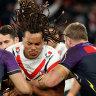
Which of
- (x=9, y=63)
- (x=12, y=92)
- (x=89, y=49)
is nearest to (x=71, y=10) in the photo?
(x=89, y=49)

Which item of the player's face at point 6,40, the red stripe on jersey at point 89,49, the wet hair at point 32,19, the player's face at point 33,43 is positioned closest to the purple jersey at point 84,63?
the red stripe on jersey at point 89,49

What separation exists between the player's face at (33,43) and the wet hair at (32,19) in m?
0.07

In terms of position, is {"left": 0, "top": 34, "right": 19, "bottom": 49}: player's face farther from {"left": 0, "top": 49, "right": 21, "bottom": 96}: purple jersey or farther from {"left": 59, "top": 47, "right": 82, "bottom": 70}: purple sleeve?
{"left": 0, "top": 49, "right": 21, "bottom": 96}: purple jersey

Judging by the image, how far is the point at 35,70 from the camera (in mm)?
4668

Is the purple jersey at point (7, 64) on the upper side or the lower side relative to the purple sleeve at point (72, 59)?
upper

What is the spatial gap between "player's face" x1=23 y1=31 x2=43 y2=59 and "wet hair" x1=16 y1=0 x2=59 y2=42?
74 millimetres

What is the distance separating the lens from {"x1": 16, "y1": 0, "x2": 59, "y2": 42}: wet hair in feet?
14.3

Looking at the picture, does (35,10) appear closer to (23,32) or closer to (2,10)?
(23,32)

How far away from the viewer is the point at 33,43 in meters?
4.33

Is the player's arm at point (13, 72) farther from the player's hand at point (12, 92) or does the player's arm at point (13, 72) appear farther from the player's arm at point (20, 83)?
the player's hand at point (12, 92)

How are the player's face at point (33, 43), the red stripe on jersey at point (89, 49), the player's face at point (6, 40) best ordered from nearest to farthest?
1. the red stripe on jersey at point (89, 49)
2. the player's face at point (33, 43)
3. the player's face at point (6, 40)

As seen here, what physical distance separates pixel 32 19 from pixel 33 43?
1.15 feet

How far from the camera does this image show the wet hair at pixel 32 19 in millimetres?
4371

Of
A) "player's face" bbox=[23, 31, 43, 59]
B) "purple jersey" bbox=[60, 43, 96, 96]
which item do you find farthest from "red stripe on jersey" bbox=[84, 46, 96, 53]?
"player's face" bbox=[23, 31, 43, 59]
